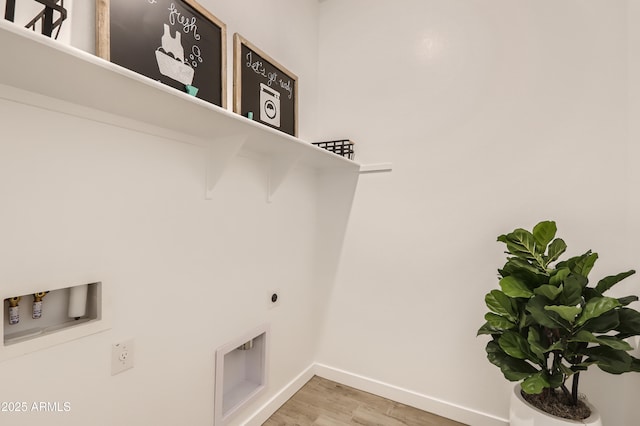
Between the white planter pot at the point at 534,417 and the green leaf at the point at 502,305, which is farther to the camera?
the green leaf at the point at 502,305

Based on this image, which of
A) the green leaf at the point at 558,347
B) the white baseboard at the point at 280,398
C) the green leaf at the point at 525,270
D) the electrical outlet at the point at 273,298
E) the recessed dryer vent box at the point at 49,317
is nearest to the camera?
the recessed dryer vent box at the point at 49,317

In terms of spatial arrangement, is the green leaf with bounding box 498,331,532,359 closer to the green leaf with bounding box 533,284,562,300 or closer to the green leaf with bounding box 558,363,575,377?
the green leaf with bounding box 558,363,575,377

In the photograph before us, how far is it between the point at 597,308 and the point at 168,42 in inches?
75.1

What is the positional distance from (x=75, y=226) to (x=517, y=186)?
6.84 feet

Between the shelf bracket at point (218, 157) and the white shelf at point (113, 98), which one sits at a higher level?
the white shelf at point (113, 98)

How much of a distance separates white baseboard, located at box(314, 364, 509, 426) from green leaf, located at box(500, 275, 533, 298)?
103 cm

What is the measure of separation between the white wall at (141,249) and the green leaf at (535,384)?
51.4 inches

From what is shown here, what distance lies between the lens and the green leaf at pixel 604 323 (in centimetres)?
114

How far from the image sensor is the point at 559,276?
1.19 m

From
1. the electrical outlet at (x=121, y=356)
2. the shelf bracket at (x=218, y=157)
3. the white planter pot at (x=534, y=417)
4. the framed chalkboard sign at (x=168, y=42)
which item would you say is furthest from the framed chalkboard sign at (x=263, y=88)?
the white planter pot at (x=534, y=417)

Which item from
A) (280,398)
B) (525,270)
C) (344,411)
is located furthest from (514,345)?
(280,398)

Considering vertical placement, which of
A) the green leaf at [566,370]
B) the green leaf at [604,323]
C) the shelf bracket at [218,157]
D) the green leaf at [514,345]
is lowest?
the green leaf at [566,370]

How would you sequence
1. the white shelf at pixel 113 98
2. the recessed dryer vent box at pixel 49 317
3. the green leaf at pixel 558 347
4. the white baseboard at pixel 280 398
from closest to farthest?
the white shelf at pixel 113 98 → the recessed dryer vent box at pixel 49 317 → the green leaf at pixel 558 347 → the white baseboard at pixel 280 398

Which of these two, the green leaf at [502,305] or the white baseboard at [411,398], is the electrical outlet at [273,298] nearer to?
the white baseboard at [411,398]
